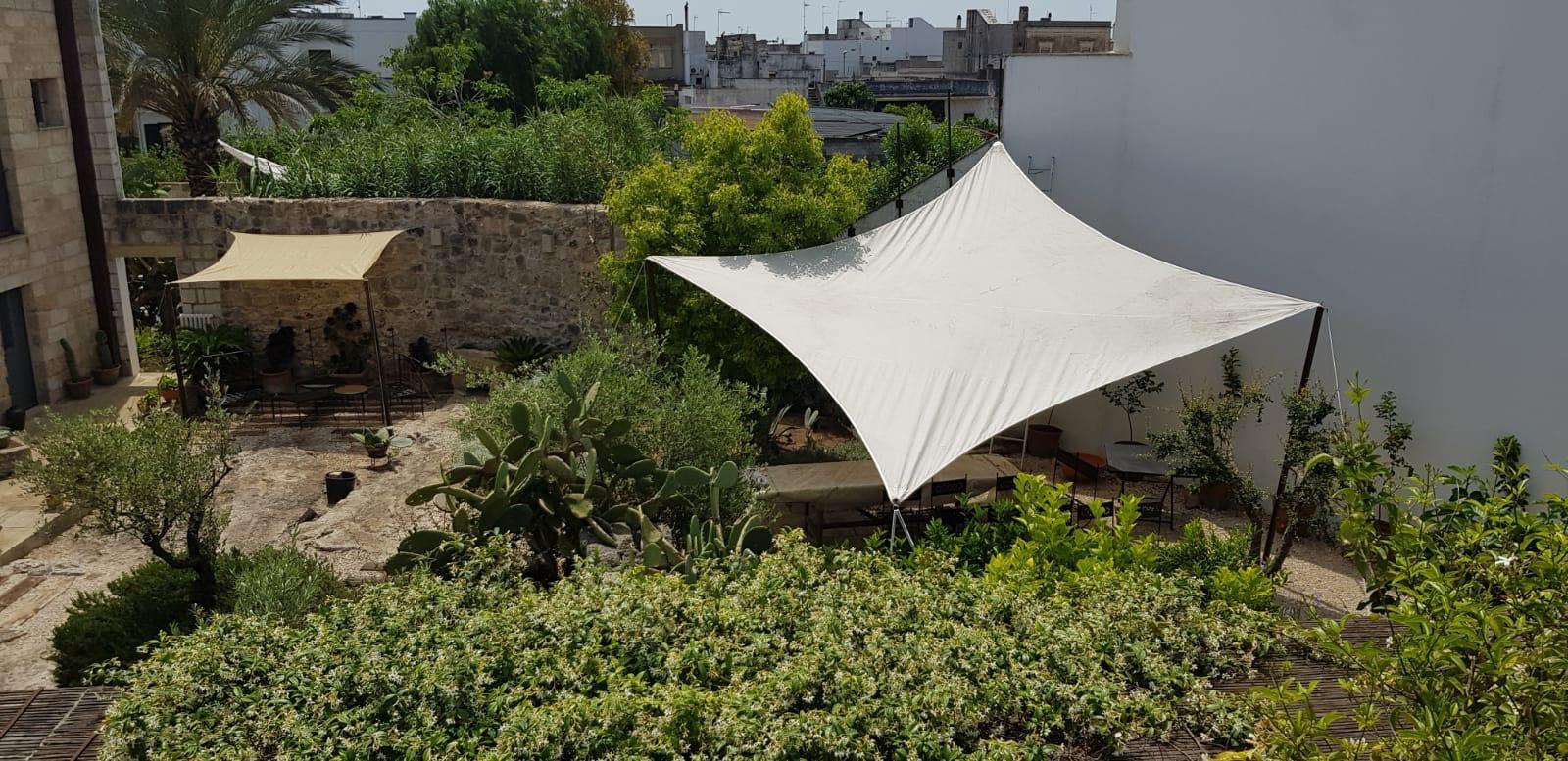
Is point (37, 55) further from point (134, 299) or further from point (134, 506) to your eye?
point (134, 506)

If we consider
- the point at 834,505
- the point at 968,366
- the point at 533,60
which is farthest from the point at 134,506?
the point at 533,60

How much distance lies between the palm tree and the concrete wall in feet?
33.1

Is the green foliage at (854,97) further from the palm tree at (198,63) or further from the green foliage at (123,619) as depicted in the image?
the green foliage at (123,619)

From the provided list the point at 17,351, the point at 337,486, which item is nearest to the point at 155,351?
the point at 17,351

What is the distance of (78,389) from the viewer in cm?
1204

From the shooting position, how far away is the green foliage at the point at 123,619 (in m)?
6.28

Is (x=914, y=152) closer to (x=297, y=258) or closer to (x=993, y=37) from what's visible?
(x=297, y=258)

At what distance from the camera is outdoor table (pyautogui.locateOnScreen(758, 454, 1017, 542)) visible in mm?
7766

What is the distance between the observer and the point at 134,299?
15008mm

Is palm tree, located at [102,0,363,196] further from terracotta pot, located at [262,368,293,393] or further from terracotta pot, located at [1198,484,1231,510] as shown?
terracotta pot, located at [1198,484,1231,510]

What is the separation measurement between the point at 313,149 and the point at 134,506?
305 inches

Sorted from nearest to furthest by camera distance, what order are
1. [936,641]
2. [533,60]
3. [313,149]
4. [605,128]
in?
[936,641] → [605,128] → [313,149] → [533,60]

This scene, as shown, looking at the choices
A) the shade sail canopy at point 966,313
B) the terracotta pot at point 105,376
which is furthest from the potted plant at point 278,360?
the shade sail canopy at point 966,313

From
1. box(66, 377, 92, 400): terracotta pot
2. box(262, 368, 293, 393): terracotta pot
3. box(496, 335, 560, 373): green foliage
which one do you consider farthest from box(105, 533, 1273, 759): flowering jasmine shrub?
box(66, 377, 92, 400): terracotta pot
